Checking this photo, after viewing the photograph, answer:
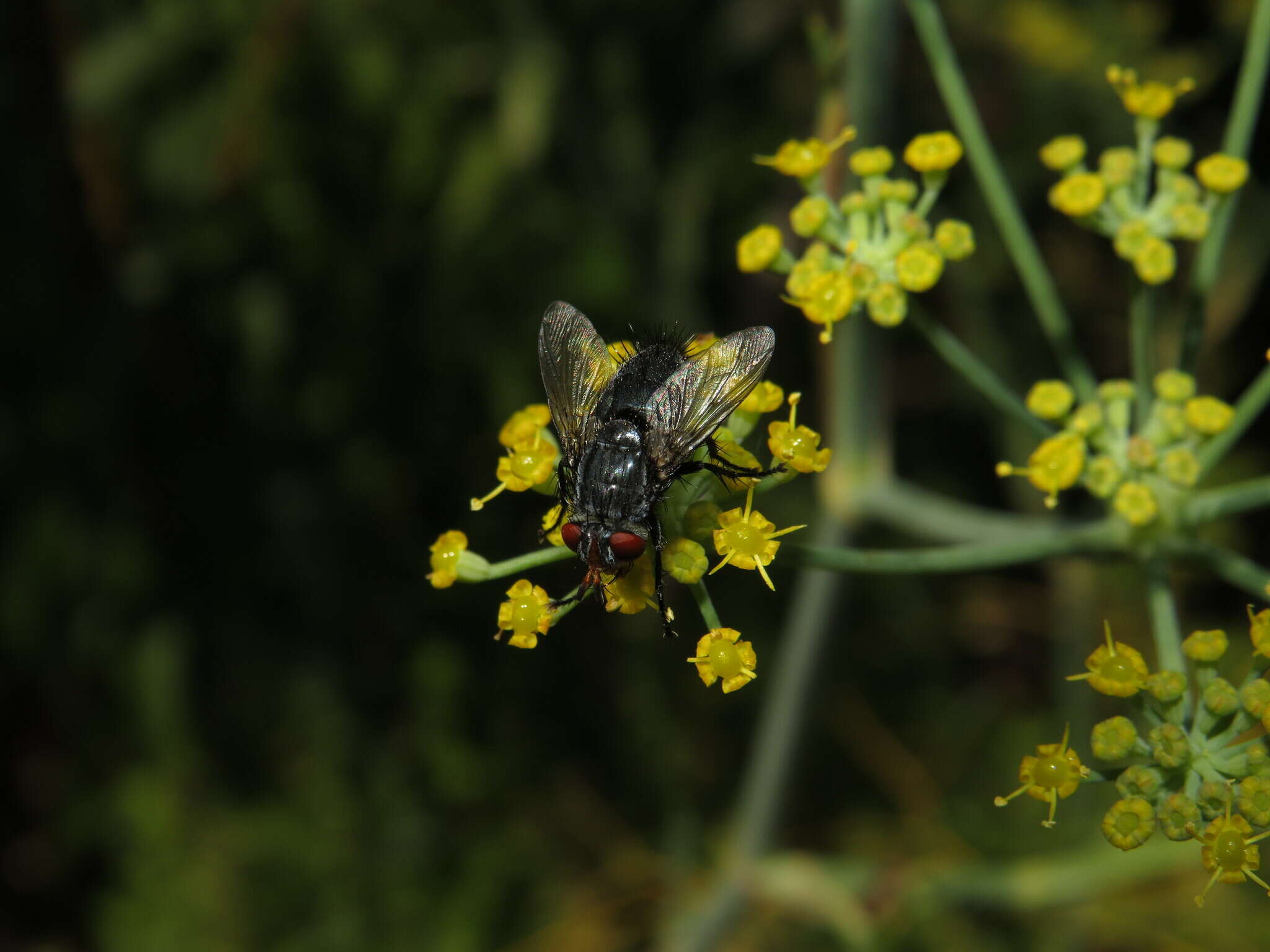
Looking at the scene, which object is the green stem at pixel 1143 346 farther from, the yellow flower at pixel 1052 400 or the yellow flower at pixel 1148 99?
the yellow flower at pixel 1148 99

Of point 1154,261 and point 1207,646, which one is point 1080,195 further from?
point 1207,646

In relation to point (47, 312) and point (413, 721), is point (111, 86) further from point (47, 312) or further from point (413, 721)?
point (413, 721)

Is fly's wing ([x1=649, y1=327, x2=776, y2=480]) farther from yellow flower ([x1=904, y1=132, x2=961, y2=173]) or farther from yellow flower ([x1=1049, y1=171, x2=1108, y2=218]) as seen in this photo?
yellow flower ([x1=1049, y1=171, x2=1108, y2=218])

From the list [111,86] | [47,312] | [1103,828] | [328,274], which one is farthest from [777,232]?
[47,312]

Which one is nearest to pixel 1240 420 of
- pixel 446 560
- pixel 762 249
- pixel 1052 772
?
pixel 1052 772

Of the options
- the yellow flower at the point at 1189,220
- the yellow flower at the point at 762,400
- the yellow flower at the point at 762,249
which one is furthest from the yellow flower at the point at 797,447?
the yellow flower at the point at 1189,220

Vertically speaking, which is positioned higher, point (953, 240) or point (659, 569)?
point (953, 240)
